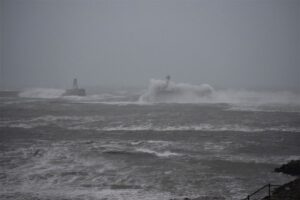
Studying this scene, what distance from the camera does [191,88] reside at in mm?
105062

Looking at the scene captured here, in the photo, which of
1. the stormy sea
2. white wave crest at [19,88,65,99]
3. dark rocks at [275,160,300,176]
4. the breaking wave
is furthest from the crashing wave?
dark rocks at [275,160,300,176]

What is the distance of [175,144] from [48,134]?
47.8 ft

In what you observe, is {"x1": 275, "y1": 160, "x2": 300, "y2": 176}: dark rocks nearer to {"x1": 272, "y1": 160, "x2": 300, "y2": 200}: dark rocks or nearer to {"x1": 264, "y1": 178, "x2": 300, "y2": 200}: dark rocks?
{"x1": 272, "y1": 160, "x2": 300, "y2": 200}: dark rocks

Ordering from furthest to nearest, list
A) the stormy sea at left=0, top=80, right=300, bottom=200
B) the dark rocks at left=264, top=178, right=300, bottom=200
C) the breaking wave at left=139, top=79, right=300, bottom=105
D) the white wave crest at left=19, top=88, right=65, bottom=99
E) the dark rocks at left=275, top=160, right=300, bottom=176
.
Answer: the white wave crest at left=19, top=88, right=65, bottom=99 → the breaking wave at left=139, top=79, right=300, bottom=105 → the dark rocks at left=275, top=160, right=300, bottom=176 → the stormy sea at left=0, top=80, right=300, bottom=200 → the dark rocks at left=264, top=178, right=300, bottom=200

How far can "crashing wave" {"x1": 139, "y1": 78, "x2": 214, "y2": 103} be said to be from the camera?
96.2 meters

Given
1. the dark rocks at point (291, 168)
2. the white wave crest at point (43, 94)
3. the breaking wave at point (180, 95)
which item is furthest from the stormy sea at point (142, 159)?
the white wave crest at point (43, 94)

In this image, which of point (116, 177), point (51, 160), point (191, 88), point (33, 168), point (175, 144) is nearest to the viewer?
point (116, 177)

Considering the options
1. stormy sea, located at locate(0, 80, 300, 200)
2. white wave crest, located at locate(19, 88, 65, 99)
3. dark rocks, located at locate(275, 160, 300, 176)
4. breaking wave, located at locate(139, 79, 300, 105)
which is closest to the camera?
stormy sea, located at locate(0, 80, 300, 200)

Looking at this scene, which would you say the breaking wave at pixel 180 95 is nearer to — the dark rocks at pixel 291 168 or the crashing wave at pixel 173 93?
the crashing wave at pixel 173 93

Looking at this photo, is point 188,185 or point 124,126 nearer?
point 188,185

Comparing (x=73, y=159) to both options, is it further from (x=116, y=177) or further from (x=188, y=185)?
(x=188, y=185)

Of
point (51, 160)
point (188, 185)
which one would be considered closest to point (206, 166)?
point (188, 185)

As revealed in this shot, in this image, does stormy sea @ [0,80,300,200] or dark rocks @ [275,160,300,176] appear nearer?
stormy sea @ [0,80,300,200]

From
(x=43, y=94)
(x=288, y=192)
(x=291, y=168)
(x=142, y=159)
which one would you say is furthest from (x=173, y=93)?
(x=288, y=192)
